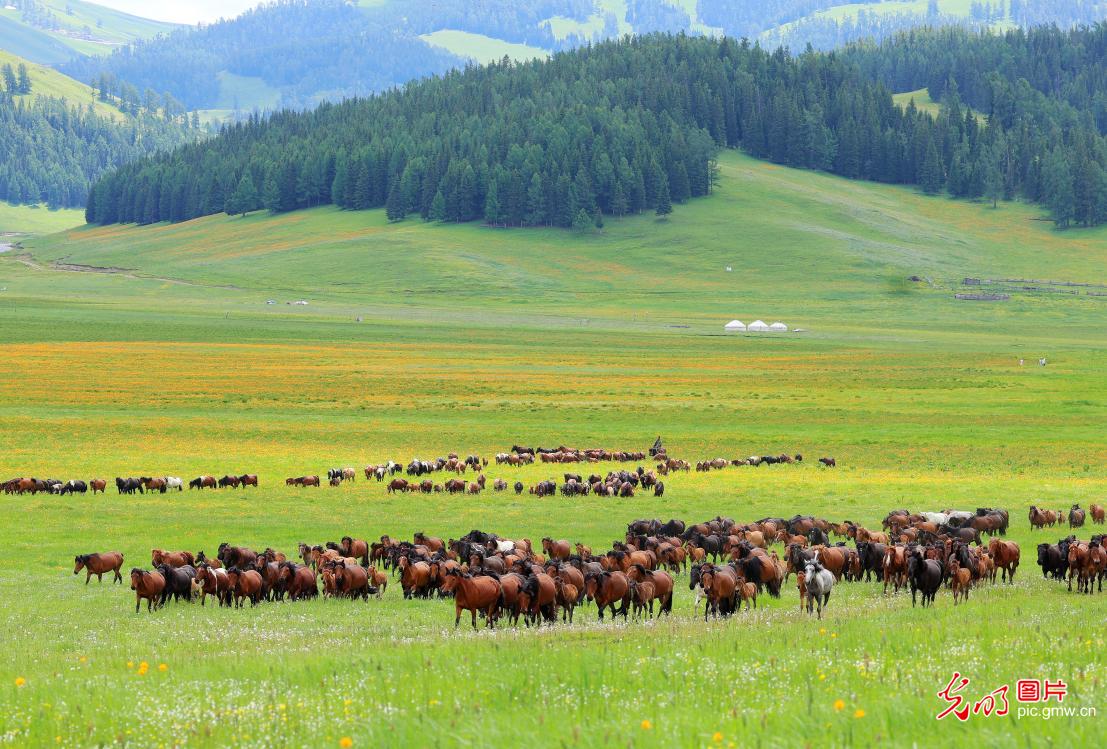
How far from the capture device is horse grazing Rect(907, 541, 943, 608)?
71.4 feet

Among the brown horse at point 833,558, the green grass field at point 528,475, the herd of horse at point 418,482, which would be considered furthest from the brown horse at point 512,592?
the herd of horse at point 418,482

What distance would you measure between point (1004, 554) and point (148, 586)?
59.5ft

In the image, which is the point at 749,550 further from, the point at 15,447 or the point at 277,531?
the point at 15,447

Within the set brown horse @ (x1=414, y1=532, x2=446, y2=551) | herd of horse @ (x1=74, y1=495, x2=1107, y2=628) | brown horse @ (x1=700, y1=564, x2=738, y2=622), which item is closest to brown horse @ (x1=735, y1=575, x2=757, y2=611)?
herd of horse @ (x1=74, y1=495, x2=1107, y2=628)

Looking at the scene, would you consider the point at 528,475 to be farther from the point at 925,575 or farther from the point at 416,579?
the point at 925,575

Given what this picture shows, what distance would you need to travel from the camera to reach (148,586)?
23.0m

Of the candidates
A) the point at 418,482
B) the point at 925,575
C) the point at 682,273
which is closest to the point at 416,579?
the point at 925,575

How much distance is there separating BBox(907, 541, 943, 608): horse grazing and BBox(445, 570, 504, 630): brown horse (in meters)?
7.84

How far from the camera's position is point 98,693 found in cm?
1245

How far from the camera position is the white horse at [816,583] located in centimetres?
2122

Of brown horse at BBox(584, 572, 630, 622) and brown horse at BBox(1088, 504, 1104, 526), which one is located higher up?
brown horse at BBox(584, 572, 630, 622)

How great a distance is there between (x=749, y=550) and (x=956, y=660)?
14.2m

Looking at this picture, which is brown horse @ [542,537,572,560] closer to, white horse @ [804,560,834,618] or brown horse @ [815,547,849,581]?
brown horse @ [815,547,849,581]

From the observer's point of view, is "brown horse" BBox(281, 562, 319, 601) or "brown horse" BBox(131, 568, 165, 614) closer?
"brown horse" BBox(131, 568, 165, 614)
